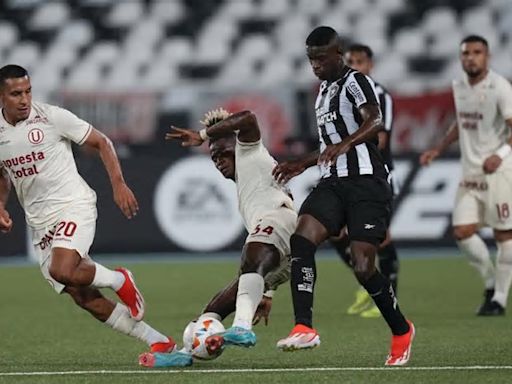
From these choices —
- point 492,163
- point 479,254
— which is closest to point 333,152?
point 492,163

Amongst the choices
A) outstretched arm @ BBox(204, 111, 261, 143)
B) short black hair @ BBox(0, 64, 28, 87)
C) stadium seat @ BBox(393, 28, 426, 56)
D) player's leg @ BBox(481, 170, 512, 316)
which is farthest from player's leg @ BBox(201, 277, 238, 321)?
stadium seat @ BBox(393, 28, 426, 56)

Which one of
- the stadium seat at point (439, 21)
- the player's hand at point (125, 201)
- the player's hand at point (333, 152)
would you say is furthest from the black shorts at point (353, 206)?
the stadium seat at point (439, 21)

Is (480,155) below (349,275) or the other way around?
the other way around

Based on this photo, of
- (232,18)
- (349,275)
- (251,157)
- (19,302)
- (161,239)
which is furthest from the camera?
(232,18)

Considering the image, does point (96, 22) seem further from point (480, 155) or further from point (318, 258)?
point (480, 155)

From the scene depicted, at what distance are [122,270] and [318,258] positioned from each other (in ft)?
32.6

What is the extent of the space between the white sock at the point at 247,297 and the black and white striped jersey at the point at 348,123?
0.79 m

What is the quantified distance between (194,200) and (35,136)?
915cm

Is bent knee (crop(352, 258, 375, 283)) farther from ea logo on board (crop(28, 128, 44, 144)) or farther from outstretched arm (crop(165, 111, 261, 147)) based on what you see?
ea logo on board (crop(28, 128, 44, 144))

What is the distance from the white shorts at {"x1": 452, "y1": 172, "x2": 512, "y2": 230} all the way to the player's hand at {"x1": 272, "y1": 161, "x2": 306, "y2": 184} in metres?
4.10

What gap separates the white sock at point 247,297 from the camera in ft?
24.8

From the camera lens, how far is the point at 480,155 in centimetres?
1165

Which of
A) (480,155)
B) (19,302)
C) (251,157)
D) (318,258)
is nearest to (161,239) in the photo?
(318,258)

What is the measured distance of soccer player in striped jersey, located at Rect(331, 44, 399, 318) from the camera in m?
11.1
